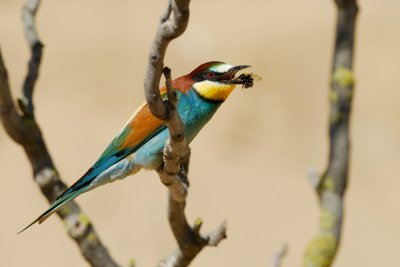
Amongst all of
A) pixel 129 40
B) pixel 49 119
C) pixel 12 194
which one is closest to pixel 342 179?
pixel 12 194

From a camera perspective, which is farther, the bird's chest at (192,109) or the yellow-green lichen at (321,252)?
the yellow-green lichen at (321,252)

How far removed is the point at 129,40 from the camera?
7.10 meters

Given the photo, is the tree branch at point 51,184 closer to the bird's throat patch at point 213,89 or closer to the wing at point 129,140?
the wing at point 129,140

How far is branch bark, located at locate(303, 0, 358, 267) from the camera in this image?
2998mm

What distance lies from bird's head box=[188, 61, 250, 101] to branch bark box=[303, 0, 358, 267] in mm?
580

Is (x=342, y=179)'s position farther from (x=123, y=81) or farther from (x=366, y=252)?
(x=123, y=81)

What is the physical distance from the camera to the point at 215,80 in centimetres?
266

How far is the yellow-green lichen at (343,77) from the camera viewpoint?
3.11 metres

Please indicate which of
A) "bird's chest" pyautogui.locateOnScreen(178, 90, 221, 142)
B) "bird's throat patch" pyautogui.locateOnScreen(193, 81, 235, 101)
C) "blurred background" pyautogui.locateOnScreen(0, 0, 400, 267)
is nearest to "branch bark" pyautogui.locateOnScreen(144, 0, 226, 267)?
"bird's chest" pyautogui.locateOnScreen(178, 90, 221, 142)

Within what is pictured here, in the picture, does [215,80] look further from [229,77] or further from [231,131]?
[231,131]

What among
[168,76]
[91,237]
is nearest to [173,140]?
[168,76]

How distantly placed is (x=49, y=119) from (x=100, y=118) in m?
0.37

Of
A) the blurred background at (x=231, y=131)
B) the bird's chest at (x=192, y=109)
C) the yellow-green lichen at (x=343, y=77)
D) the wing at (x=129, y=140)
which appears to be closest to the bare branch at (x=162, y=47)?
the bird's chest at (x=192, y=109)

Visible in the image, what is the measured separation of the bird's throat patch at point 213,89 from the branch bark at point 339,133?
0.58 m
